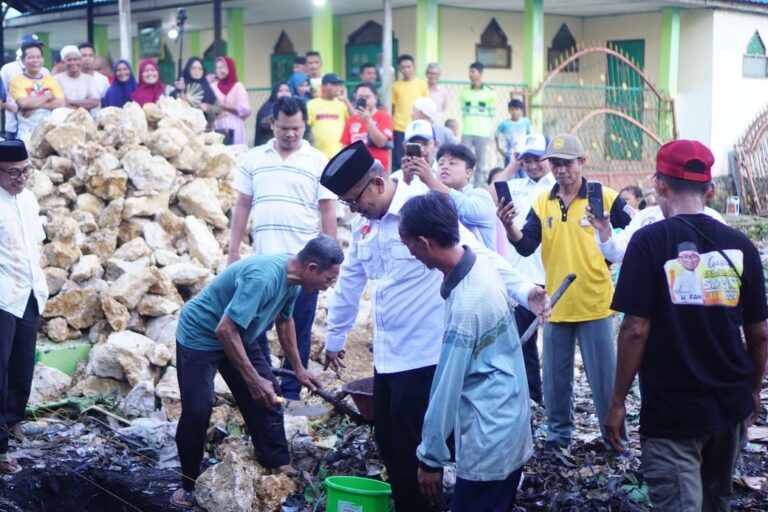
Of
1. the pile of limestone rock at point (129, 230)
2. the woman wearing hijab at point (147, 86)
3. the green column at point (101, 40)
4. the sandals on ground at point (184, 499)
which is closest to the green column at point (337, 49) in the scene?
the green column at point (101, 40)

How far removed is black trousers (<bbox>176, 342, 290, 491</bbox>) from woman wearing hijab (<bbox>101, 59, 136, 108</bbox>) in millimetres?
6714

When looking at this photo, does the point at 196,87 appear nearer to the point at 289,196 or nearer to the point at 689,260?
the point at 289,196

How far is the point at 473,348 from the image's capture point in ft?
12.4

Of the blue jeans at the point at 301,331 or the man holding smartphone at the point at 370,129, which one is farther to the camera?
the man holding smartphone at the point at 370,129

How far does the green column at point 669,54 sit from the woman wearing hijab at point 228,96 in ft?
32.2

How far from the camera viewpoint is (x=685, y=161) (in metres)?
3.91

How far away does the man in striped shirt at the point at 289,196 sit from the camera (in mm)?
7016

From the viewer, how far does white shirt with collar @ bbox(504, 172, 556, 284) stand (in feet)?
23.3

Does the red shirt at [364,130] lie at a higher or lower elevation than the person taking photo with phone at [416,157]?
higher

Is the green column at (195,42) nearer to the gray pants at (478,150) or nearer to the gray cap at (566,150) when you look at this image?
the gray pants at (478,150)

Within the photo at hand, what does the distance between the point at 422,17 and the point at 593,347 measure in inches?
431

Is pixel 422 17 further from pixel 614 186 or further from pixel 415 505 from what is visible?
pixel 415 505

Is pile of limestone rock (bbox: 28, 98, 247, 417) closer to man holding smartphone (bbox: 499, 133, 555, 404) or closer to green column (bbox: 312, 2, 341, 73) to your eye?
man holding smartphone (bbox: 499, 133, 555, 404)

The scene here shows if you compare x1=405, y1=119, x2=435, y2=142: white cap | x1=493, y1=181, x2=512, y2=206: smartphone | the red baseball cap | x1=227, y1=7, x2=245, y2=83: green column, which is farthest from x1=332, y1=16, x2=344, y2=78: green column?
the red baseball cap
